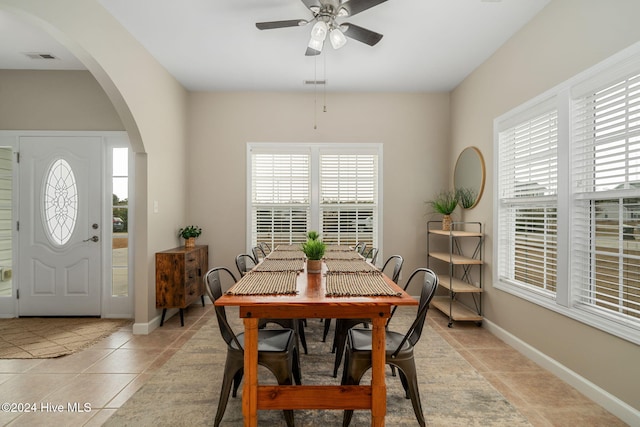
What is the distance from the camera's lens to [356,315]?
174 centimetres

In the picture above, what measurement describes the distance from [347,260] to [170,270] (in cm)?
208

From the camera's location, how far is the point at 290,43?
3322 mm

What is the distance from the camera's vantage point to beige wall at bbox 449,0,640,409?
2051 millimetres

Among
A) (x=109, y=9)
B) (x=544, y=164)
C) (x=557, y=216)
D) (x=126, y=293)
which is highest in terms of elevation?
(x=109, y=9)

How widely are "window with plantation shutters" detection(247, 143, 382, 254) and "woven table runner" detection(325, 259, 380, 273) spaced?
1.85m

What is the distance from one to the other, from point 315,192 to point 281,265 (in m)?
2.22

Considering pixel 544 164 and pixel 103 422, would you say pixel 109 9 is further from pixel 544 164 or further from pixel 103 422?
pixel 544 164

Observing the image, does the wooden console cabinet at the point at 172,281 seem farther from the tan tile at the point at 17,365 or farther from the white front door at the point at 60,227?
the tan tile at the point at 17,365

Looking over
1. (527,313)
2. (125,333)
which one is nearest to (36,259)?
(125,333)

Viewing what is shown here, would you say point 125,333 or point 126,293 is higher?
point 126,293

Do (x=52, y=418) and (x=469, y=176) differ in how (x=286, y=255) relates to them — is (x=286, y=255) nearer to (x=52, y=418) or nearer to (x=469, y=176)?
(x=52, y=418)

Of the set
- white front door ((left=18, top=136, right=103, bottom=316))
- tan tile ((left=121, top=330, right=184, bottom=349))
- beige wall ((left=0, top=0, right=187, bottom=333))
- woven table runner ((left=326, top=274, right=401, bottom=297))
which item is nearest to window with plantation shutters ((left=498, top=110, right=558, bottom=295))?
woven table runner ((left=326, top=274, right=401, bottom=297))

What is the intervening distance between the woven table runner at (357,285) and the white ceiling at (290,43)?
88.8 inches

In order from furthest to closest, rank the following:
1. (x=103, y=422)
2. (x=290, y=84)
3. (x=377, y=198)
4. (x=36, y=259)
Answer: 1. (x=377, y=198)
2. (x=290, y=84)
3. (x=36, y=259)
4. (x=103, y=422)
